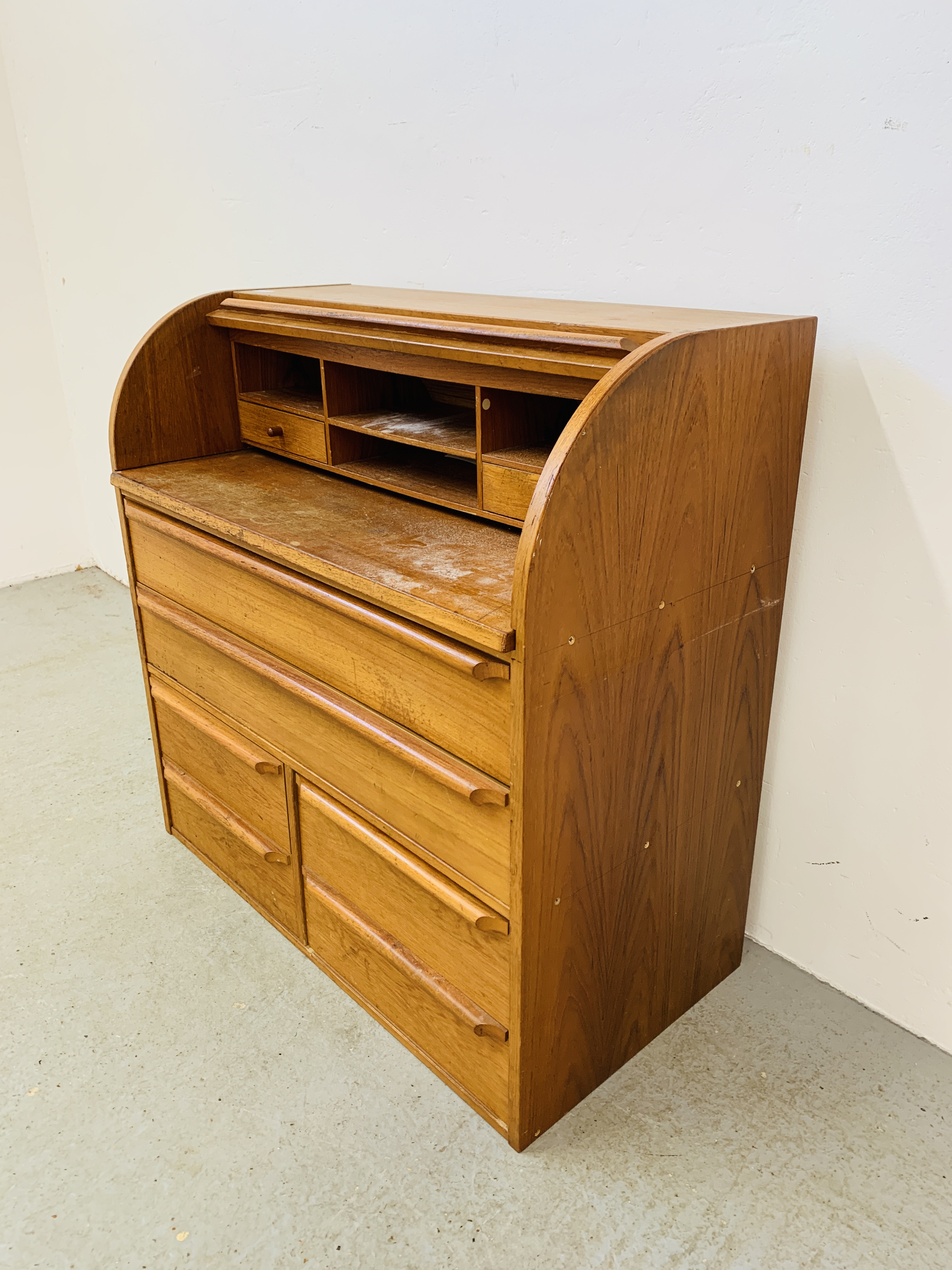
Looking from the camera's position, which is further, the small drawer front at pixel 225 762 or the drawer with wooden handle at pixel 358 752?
the small drawer front at pixel 225 762

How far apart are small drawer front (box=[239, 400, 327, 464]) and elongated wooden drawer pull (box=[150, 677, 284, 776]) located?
63 cm

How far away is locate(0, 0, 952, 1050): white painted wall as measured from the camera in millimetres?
1524

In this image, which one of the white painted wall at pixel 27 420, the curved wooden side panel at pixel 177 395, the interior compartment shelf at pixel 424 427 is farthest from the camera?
the white painted wall at pixel 27 420

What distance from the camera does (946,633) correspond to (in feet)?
5.35

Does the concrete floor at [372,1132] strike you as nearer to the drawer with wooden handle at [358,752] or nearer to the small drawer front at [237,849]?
the small drawer front at [237,849]

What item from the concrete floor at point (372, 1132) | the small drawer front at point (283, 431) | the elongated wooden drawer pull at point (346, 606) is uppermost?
the small drawer front at point (283, 431)

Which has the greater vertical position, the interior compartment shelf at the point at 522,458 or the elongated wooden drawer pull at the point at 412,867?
the interior compartment shelf at the point at 522,458

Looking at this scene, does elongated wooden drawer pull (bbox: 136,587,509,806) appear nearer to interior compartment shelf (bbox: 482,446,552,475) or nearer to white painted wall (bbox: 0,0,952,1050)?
interior compartment shelf (bbox: 482,446,552,475)

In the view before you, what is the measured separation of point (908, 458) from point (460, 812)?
968 mm

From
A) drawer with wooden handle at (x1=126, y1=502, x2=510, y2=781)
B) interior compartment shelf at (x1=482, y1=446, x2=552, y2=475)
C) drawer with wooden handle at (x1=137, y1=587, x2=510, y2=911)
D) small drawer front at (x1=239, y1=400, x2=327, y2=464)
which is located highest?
interior compartment shelf at (x1=482, y1=446, x2=552, y2=475)

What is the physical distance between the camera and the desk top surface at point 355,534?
139 cm

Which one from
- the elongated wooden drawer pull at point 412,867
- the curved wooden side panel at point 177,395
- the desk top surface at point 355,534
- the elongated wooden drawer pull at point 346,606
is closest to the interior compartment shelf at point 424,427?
the desk top surface at point 355,534

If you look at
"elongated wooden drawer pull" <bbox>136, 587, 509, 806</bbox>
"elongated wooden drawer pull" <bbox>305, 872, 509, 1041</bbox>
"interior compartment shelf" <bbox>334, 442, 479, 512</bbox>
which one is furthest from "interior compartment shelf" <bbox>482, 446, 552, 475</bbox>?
"elongated wooden drawer pull" <bbox>305, 872, 509, 1041</bbox>

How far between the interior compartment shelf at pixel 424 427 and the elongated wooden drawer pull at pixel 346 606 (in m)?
0.33
